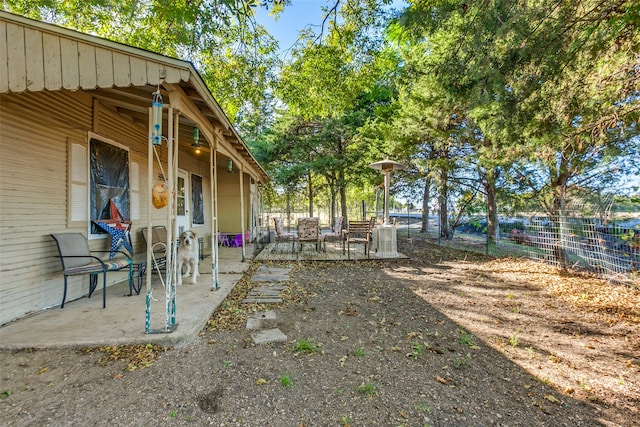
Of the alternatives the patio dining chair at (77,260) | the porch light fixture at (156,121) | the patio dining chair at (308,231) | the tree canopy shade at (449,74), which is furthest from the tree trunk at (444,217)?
the patio dining chair at (77,260)

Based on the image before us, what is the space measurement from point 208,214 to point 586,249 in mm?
9261

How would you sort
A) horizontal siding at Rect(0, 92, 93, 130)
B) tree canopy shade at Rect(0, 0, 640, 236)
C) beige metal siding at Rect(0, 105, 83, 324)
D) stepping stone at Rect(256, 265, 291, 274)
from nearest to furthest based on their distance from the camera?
beige metal siding at Rect(0, 105, 83, 324) → horizontal siding at Rect(0, 92, 93, 130) → tree canopy shade at Rect(0, 0, 640, 236) → stepping stone at Rect(256, 265, 291, 274)

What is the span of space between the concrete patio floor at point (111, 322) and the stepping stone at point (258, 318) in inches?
18.0

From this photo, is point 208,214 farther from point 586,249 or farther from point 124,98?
point 586,249

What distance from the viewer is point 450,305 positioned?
13.3ft

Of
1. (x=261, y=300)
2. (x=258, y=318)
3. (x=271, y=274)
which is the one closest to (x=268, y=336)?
(x=258, y=318)

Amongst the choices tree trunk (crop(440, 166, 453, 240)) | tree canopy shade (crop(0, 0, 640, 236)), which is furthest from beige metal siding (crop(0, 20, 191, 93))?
tree trunk (crop(440, 166, 453, 240))

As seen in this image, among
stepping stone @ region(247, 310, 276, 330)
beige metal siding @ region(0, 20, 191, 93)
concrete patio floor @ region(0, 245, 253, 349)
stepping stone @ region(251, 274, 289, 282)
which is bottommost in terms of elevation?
stepping stone @ region(247, 310, 276, 330)

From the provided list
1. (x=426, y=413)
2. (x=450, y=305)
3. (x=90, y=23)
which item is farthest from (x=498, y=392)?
(x=90, y=23)

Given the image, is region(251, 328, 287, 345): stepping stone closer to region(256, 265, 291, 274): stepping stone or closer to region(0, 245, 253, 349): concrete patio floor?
region(0, 245, 253, 349): concrete patio floor

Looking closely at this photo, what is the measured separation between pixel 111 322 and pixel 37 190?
5.55ft

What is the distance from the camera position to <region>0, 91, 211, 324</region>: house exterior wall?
9.37 ft

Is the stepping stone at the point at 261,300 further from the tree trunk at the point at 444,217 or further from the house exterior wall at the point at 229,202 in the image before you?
the tree trunk at the point at 444,217

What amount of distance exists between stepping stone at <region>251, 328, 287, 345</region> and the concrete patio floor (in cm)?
58
